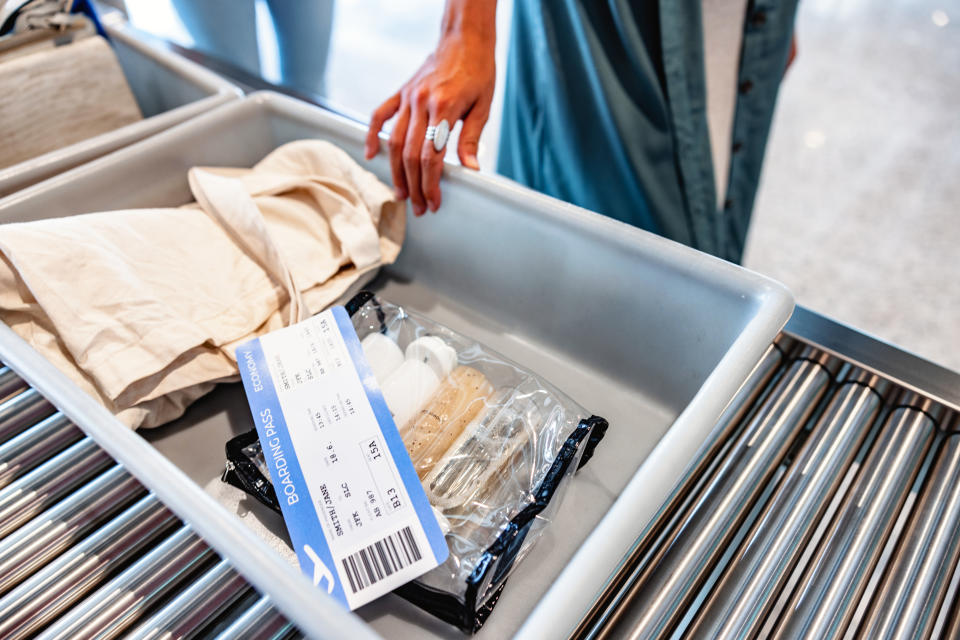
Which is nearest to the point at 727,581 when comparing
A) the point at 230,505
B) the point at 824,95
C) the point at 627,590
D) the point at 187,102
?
the point at 627,590

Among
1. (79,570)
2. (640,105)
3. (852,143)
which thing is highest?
(852,143)

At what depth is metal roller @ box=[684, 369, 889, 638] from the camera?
363 millimetres

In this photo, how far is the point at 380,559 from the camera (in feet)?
1.14

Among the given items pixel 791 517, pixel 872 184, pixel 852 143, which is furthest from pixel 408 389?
pixel 852 143

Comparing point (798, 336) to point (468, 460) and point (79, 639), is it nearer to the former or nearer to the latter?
point (468, 460)

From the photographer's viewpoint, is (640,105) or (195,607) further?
(640,105)

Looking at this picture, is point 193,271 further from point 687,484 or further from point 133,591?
point 687,484

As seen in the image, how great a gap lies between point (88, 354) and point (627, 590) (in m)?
0.39

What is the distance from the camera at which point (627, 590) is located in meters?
0.37

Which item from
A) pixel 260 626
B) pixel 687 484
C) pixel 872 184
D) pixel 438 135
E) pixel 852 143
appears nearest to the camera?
pixel 260 626

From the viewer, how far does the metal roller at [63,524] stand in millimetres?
349

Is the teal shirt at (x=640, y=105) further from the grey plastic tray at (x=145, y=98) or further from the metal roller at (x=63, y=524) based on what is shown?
the metal roller at (x=63, y=524)

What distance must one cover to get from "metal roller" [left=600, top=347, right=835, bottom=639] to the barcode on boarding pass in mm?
121

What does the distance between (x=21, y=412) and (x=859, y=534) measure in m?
0.55
